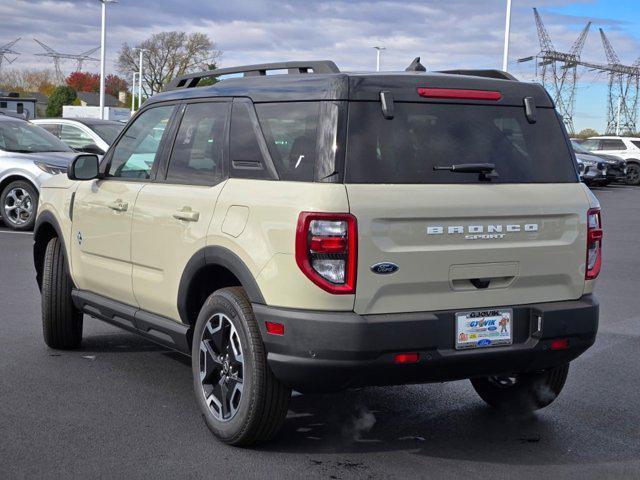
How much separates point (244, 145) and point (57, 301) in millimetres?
2454

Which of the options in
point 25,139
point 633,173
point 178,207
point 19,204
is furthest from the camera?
point 633,173

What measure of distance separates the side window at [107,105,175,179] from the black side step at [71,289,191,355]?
2.57 feet

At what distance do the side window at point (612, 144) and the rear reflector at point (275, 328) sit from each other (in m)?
34.2

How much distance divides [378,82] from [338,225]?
75 cm

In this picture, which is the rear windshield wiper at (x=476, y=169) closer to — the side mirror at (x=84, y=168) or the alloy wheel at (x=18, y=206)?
the side mirror at (x=84, y=168)

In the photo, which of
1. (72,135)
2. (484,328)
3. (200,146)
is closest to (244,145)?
(200,146)

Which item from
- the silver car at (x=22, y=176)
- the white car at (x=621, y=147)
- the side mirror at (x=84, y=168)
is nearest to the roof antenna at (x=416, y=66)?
the side mirror at (x=84, y=168)

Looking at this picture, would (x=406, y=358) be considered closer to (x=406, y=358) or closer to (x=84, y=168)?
(x=406, y=358)

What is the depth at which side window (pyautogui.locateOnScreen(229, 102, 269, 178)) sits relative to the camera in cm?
471

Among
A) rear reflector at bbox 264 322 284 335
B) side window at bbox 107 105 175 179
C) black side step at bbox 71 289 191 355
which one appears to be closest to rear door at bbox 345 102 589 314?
rear reflector at bbox 264 322 284 335

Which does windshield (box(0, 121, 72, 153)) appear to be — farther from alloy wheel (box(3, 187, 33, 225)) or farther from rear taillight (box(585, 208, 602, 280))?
rear taillight (box(585, 208, 602, 280))

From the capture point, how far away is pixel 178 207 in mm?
5137

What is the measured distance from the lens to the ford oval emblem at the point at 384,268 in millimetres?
4266

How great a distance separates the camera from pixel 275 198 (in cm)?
441
